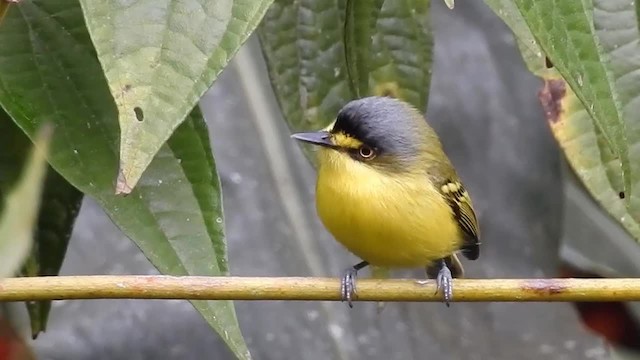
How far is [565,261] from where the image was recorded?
2162 mm

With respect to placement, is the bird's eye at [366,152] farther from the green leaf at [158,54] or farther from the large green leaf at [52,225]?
the green leaf at [158,54]

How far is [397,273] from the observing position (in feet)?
7.00

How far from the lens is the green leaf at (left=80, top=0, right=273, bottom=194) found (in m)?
0.74

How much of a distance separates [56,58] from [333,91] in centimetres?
37

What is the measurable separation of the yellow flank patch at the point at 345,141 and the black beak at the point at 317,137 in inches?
0.8

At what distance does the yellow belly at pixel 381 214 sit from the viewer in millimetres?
1378

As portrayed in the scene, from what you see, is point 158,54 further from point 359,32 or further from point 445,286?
point 445,286

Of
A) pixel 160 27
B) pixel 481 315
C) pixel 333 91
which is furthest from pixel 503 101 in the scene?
pixel 160 27

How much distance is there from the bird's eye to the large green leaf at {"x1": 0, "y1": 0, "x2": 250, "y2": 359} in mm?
511

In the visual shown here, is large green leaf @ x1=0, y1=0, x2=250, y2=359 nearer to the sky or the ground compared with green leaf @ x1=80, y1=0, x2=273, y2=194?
nearer to the ground

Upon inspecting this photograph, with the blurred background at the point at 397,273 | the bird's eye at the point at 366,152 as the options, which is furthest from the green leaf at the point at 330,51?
the blurred background at the point at 397,273

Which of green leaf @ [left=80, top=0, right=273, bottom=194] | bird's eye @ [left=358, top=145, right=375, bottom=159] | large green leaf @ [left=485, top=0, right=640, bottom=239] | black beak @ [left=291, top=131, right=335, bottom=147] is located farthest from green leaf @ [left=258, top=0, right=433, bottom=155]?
green leaf @ [left=80, top=0, right=273, bottom=194]

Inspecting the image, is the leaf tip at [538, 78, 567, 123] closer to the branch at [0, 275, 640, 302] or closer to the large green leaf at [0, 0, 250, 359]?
the branch at [0, 275, 640, 302]

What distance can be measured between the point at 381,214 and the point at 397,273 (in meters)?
0.76
